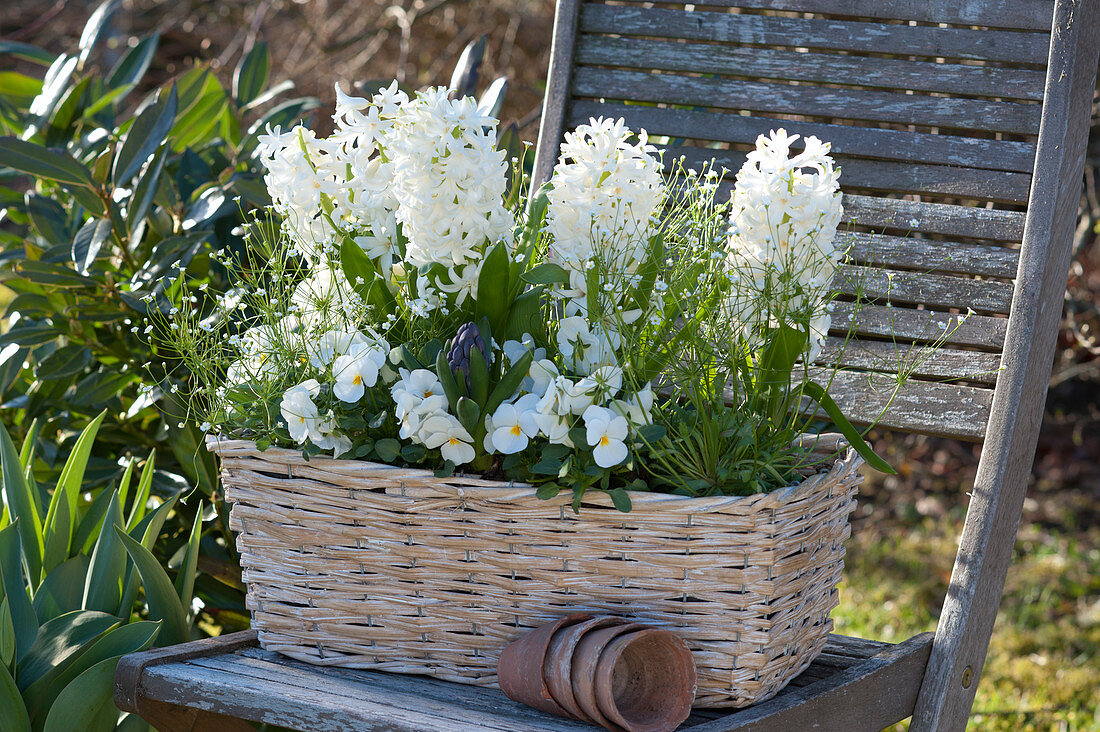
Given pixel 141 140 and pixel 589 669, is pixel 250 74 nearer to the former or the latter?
pixel 141 140

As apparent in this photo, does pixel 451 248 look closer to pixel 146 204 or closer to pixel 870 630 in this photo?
pixel 146 204

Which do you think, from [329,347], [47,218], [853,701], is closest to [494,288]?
[329,347]

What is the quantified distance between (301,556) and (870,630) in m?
1.88

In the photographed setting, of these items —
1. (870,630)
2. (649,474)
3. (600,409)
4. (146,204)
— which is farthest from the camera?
(870,630)

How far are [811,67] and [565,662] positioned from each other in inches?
38.8

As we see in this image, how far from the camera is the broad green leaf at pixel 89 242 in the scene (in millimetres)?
1533

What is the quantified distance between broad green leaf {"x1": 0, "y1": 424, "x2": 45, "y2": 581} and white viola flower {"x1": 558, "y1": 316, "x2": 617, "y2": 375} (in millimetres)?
831

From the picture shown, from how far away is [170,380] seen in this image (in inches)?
62.9

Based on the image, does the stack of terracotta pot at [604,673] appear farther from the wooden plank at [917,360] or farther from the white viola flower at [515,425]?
the wooden plank at [917,360]

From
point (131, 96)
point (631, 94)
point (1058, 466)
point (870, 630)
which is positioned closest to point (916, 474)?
point (1058, 466)

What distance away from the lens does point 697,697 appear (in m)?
1.01

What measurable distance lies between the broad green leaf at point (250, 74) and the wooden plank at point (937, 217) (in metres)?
1.23

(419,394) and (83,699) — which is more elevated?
(419,394)

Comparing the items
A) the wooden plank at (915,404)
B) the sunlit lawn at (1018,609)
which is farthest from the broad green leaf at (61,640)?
the sunlit lawn at (1018,609)
